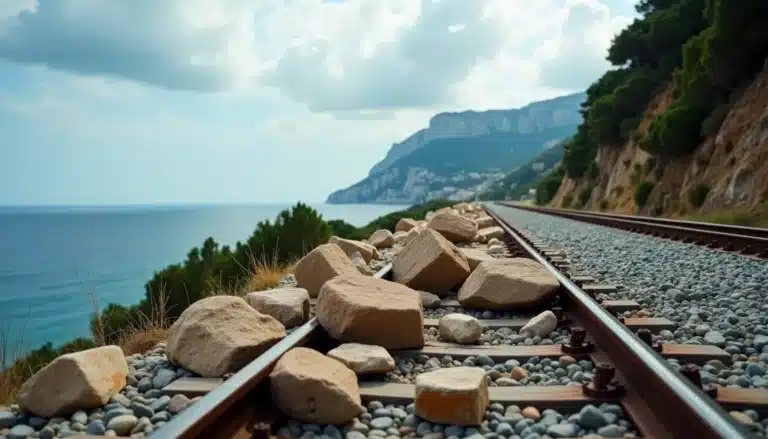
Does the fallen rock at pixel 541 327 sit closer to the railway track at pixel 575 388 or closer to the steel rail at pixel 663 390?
the railway track at pixel 575 388

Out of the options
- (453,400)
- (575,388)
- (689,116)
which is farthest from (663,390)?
(689,116)

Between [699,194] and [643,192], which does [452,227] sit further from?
[643,192]

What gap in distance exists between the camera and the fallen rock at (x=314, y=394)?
242cm

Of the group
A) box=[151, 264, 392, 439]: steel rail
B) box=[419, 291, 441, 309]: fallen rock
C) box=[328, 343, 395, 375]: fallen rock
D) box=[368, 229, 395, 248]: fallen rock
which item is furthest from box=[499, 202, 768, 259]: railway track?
box=[151, 264, 392, 439]: steel rail

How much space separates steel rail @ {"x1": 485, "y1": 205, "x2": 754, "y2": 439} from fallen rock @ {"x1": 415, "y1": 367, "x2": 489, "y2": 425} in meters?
0.61

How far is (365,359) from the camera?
287 centimetres

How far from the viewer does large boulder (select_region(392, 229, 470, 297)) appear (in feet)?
17.1

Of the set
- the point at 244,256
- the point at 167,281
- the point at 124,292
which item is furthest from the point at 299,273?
the point at 124,292

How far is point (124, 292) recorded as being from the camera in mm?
40594

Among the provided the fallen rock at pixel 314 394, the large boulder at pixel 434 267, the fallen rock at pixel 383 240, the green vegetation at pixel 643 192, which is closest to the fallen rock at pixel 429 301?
the large boulder at pixel 434 267

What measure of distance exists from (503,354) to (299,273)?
8.64ft

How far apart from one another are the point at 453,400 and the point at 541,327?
1.56 meters

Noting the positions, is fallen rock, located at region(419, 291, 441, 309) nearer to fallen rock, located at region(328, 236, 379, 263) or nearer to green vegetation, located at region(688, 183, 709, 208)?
fallen rock, located at region(328, 236, 379, 263)

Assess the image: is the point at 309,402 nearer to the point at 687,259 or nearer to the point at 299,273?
the point at 299,273
